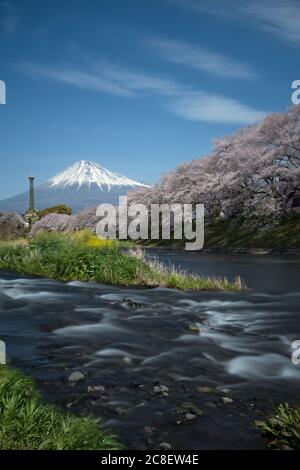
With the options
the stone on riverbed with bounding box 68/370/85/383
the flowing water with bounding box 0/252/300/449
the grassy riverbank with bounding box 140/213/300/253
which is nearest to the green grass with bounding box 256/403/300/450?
the flowing water with bounding box 0/252/300/449

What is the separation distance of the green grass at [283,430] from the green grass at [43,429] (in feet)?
5.65

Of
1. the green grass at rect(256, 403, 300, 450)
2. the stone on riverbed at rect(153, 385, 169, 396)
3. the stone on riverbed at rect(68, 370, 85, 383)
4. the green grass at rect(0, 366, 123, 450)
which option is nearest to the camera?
the green grass at rect(0, 366, 123, 450)

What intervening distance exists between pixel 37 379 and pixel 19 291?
9.43 metres

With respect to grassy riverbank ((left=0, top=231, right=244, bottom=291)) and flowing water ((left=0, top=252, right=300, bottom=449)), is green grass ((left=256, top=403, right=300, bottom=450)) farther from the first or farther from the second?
grassy riverbank ((left=0, top=231, right=244, bottom=291))

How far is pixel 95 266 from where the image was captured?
21.0 m

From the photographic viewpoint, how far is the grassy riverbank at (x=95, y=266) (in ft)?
63.4

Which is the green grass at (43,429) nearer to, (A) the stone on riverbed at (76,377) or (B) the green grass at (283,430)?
(A) the stone on riverbed at (76,377)

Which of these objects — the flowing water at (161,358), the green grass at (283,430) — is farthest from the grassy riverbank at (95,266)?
the green grass at (283,430)

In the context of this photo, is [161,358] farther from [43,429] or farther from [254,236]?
[254,236]

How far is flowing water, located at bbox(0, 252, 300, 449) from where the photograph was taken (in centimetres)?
611

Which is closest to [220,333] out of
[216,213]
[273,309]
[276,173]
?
[273,309]

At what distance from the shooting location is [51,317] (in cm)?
1259

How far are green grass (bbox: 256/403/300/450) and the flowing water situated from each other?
16 centimetres
